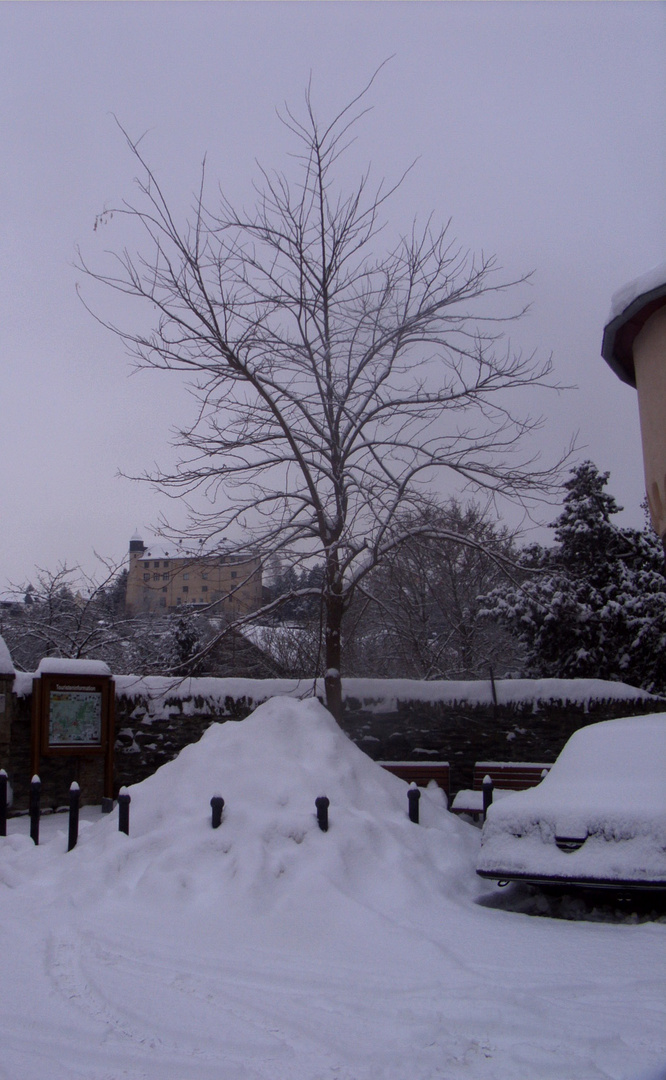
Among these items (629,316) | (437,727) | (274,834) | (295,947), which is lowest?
(295,947)

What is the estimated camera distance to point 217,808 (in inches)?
296

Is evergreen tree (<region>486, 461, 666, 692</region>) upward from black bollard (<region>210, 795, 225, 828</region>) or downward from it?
upward

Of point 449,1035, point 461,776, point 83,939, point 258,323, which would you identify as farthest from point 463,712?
point 449,1035

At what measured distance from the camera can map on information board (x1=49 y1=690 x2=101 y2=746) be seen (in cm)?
1177

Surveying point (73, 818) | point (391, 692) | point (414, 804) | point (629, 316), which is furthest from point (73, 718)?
point (629, 316)

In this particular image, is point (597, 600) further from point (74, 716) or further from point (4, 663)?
point (4, 663)

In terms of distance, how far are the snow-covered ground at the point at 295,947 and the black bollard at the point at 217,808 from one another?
0.10m

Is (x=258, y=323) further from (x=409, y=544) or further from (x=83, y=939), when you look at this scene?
(x=83, y=939)

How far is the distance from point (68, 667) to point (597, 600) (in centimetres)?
1048

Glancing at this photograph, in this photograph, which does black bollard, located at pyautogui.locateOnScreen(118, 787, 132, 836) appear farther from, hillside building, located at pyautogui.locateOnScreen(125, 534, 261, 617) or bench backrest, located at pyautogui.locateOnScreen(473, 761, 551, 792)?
bench backrest, located at pyautogui.locateOnScreen(473, 761, 551, 792)

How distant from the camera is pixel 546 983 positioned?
4.87 m

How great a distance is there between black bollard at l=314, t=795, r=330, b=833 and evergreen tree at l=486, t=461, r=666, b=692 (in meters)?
10.0

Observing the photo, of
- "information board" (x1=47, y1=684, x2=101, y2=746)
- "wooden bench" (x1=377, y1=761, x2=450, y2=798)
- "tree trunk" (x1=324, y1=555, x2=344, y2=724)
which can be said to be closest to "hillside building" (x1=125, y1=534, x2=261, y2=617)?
"tree trunk" (x1=324, y1=555, x2=344, y2=724)

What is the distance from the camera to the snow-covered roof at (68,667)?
38.7 feet
